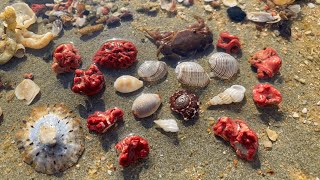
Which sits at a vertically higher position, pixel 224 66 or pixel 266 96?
pixel 224 66

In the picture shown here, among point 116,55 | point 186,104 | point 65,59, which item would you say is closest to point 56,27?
point 65,59

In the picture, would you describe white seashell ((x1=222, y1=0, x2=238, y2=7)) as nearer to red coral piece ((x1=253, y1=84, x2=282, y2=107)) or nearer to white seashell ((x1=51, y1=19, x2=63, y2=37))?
red coral piece ((x1=253, y1=84, x2=282, y2=107))

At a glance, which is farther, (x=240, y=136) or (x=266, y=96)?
(x=266, y=96)

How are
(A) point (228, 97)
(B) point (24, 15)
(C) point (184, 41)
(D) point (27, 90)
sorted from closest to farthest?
(A) point (228, 97), (D) point (27, 90), (C) point (184, 41), (B) point (24, 15)

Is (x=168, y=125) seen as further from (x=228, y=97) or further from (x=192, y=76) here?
(x=228, y=97)

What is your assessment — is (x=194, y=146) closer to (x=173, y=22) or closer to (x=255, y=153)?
(x=255, y=153)

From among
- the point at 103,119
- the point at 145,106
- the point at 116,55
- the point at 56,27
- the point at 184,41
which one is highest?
the point at 184,41

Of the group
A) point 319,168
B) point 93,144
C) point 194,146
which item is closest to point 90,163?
point 93,144

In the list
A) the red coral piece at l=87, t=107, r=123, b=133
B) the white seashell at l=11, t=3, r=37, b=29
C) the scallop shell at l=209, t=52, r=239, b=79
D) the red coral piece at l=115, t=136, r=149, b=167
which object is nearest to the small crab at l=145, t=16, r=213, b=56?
the scallop shell at l=209, t=52, r=239, b=79
